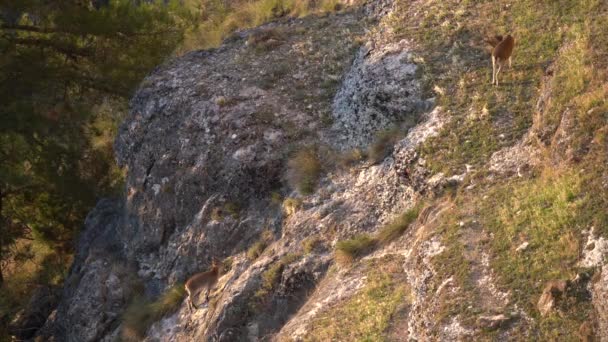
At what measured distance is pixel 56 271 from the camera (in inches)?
816

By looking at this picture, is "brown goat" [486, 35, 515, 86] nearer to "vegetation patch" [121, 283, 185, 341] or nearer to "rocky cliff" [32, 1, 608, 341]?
"rocky cliff" [32, 1, 608, 341]

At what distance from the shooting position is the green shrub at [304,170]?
12.9m

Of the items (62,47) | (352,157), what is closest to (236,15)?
(62,47)

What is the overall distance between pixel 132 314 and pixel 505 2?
9.14 m

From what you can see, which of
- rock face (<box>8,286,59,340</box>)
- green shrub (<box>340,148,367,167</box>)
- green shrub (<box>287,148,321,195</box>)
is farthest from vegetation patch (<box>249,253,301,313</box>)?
rock face (<box>8,286,59,340</box>)

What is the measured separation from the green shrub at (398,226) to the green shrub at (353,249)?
16 cm

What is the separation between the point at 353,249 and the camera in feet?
35.0

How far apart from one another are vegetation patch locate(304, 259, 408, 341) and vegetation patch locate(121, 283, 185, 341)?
13.5ft

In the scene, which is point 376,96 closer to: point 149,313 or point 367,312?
point 367,312

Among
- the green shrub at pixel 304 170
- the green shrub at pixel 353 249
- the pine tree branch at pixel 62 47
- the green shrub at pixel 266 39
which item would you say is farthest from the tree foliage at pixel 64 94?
the green shrub at pixel 353 249

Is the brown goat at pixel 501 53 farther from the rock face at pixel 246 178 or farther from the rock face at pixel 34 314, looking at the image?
the rock face at pixel 34 314

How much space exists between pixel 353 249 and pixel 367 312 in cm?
155

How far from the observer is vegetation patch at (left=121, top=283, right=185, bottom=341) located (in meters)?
13.1

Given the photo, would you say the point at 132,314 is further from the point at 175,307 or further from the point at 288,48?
the point at 288,48
